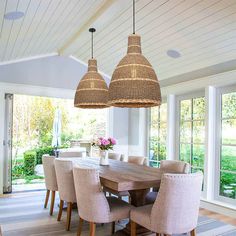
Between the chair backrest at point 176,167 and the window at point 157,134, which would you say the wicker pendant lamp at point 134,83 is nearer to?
the chair backrest at point 176,167

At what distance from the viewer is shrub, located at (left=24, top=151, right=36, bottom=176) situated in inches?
327

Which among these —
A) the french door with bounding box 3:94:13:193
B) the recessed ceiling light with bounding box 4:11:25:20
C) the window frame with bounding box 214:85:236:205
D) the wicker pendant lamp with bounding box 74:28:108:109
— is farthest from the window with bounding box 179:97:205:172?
the french door with bounding box 3:94:13:193

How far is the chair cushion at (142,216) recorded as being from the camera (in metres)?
2.55

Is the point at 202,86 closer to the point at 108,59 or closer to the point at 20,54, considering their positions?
the point at 108,59

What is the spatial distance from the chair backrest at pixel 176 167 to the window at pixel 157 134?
1.88 metres

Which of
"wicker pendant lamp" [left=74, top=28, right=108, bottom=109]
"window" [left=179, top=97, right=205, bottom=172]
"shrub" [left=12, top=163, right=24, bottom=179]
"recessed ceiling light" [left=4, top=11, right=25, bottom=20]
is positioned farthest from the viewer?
"shrub" [left=12, top=163, right=24, bottom=179]

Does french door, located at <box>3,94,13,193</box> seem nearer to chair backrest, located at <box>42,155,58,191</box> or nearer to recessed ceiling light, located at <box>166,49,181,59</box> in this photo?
chair backrest, located at <box>42,155,58,191</box>

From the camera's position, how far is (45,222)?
3656 millimetres

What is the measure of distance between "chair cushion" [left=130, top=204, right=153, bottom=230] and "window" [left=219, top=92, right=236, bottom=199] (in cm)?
205

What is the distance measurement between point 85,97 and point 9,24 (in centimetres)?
139

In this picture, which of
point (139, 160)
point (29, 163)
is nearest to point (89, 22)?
point (139, 160)

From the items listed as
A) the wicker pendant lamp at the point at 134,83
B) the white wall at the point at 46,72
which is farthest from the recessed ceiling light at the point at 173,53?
the white wall at the point at 46,72

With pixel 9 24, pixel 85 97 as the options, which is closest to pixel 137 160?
pixel 85 97

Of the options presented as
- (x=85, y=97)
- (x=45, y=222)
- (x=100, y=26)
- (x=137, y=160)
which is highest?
(x=100, y=26)
